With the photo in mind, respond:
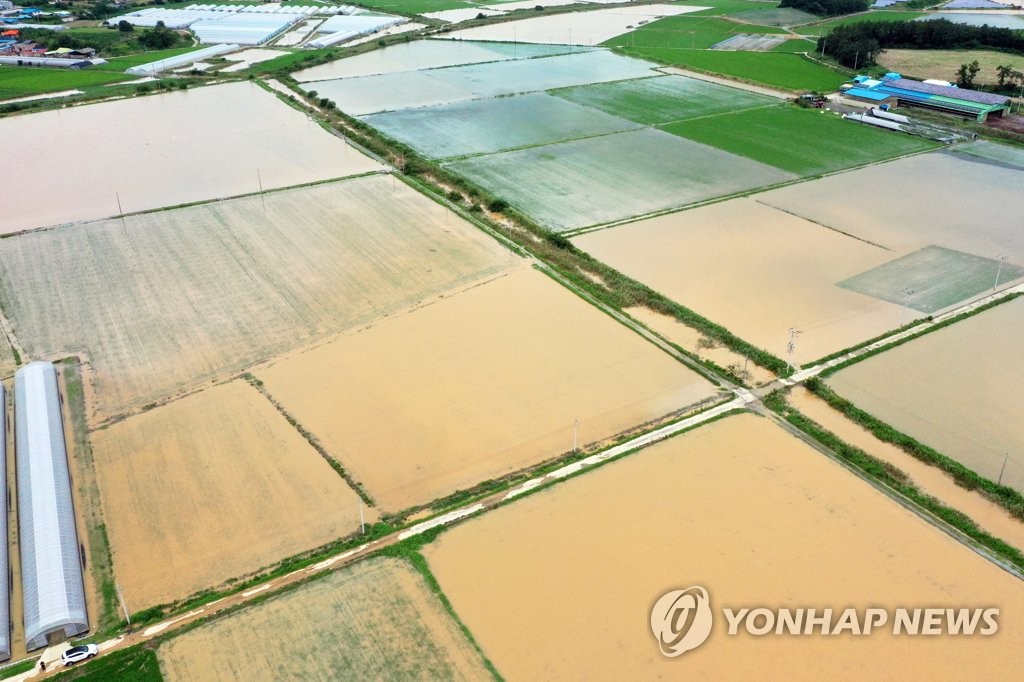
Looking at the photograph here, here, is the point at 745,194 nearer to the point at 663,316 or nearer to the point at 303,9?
the point at 663,316

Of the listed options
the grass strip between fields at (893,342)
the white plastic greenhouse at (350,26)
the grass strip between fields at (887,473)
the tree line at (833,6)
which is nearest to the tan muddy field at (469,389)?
the grass strip between fields at (887,473)

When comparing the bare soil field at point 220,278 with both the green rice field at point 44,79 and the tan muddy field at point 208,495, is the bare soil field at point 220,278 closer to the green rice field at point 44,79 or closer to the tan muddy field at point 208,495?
the tan muddy field at point 208,495

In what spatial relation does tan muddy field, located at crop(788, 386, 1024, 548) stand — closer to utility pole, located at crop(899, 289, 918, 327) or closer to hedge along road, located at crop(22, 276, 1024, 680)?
hedge along road, located at crop(22, 276, 1024, 680)

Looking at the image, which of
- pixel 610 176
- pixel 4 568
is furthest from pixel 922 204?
pixel 4 568

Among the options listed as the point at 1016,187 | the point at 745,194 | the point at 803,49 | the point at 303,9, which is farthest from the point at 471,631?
the point at 303,9

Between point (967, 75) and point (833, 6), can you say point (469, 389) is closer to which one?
point (967, 75)

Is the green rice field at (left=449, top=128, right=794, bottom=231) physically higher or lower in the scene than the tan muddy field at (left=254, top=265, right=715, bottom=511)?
higher

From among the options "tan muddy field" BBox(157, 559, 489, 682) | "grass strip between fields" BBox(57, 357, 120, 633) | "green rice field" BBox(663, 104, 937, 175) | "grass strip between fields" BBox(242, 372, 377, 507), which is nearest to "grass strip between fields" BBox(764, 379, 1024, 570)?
"tan muddy field" BBox(157, 559, 489, 682)
